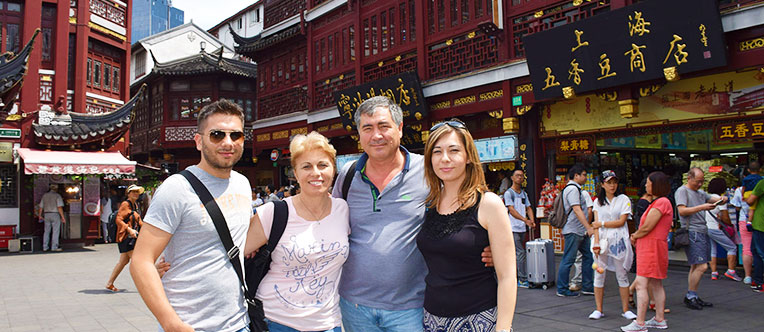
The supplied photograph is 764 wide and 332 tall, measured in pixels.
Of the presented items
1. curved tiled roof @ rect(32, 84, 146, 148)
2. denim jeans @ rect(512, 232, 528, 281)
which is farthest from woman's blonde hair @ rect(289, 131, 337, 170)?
curved tiled roof @ rect(32, 84, 146, 148)

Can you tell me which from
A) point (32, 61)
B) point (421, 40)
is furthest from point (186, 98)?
point (421, 40)

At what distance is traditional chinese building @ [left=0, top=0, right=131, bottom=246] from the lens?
15852mm

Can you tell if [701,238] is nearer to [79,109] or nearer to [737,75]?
[737,75]

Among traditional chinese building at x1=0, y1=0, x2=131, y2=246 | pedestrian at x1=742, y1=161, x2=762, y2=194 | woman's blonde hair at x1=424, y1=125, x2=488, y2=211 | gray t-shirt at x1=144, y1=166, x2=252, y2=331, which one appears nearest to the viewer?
gray t-shirt at x1=144, y1=166, x2=252, y2=331

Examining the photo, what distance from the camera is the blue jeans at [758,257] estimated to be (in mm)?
7785

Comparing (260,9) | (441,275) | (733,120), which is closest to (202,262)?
(441,275)

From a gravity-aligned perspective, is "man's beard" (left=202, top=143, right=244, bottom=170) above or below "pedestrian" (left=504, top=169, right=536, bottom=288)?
above

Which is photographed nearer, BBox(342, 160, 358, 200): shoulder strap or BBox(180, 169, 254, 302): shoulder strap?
BBox(180, 169, 254, 302): shoulder strap

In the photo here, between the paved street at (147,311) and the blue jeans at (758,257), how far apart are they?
0.22 meters

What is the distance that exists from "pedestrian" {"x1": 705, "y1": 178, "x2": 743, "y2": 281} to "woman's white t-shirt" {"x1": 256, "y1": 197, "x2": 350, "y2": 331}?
6.72 meters

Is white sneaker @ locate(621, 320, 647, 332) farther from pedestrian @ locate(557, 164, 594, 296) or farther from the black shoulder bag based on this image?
the black shoulder bag

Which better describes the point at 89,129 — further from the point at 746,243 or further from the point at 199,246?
the point at 746,243

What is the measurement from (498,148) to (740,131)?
186 inches

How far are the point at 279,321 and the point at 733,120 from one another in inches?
355
